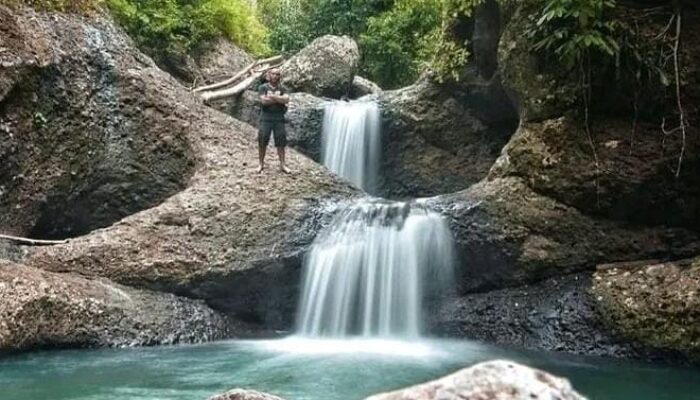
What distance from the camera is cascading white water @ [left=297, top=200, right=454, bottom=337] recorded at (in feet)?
33.4

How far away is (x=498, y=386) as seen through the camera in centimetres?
246

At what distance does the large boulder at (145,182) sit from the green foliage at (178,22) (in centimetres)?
437

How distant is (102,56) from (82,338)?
4.69m

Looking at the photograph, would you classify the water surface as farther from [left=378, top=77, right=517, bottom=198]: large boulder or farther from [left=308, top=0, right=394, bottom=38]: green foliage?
[left=308, top=0, right=394, bottom=38]: green foliage

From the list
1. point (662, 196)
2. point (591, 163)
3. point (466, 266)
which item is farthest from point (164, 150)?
point (662, 196)

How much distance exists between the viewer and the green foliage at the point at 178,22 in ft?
53.8

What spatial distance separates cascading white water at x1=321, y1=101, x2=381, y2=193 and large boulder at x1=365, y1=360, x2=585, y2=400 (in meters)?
12.2

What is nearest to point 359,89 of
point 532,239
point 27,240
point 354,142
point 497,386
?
point 354,142

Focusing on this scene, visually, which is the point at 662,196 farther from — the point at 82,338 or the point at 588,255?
the point at 82,338

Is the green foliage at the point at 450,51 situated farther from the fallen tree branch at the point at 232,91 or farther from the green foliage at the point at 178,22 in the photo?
the green foliage at the point at 178,22

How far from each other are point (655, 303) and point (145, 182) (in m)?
7.28

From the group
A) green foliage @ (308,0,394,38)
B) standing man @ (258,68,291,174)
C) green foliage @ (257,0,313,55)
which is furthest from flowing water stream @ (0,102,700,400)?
green foliage @ (257,0,313,55)

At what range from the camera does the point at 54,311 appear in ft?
28.4

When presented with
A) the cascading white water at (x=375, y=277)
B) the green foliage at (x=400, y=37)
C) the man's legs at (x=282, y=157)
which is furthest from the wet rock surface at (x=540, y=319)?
the green foliage at (x=400, y=37)
